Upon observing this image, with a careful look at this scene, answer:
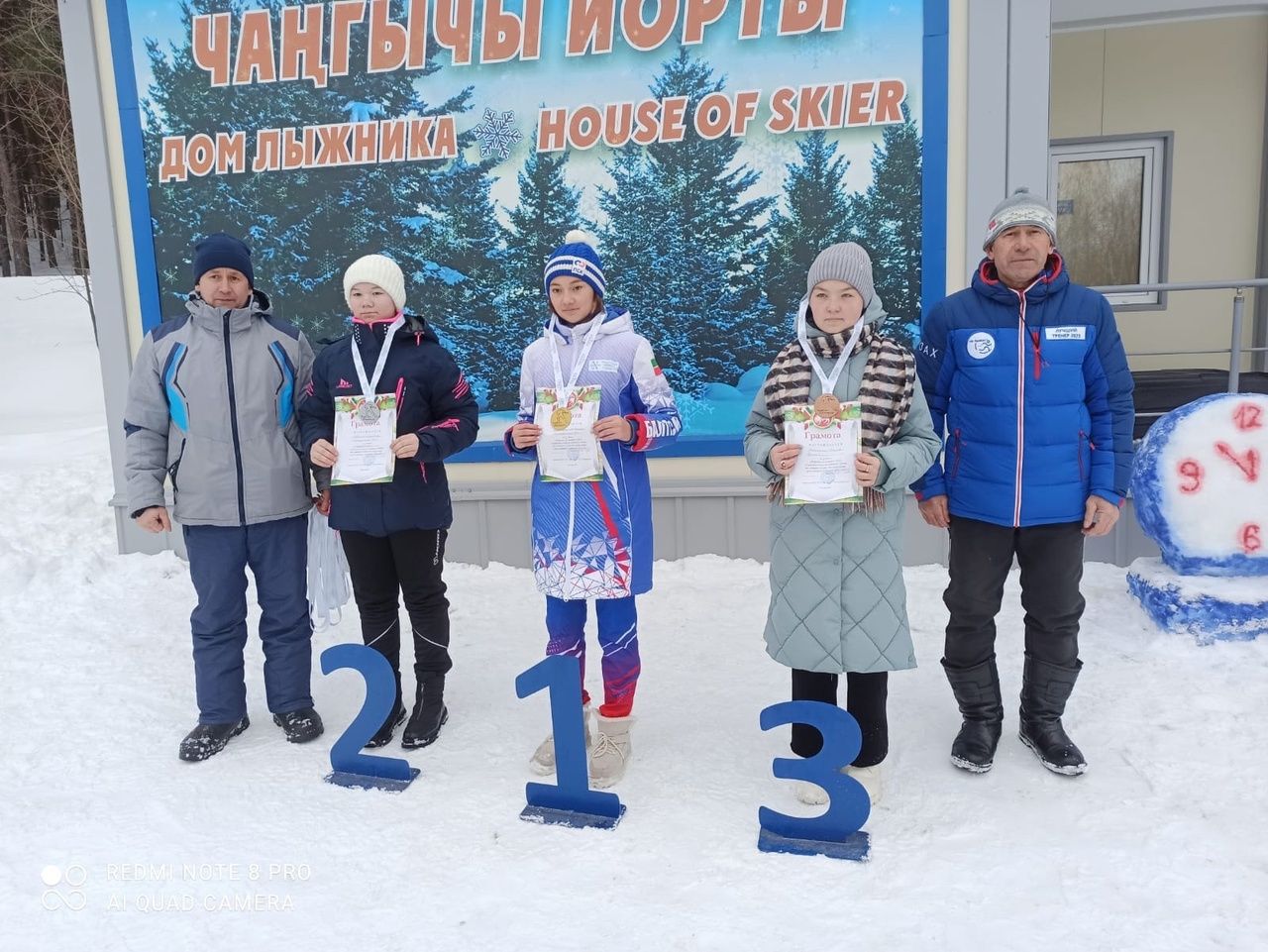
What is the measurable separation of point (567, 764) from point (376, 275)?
1694 mm

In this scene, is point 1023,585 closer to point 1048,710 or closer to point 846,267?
point 1048,710

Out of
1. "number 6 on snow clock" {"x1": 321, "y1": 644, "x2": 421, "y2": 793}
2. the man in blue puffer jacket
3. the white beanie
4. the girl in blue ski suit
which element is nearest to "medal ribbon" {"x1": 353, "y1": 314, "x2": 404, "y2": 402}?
the white beanie

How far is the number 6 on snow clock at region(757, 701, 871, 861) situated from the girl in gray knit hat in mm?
97

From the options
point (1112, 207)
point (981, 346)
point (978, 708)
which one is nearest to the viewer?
point (981, 346)

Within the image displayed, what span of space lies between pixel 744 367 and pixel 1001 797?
290 centimetres

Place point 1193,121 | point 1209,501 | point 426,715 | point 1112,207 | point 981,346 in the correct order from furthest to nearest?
1. point 1112,207
2. point 1193,121
3. point 1209,501
4. point 426,715
5. point 981,346

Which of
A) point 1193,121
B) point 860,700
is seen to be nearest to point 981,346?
point 860,700

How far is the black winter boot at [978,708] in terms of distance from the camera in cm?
297

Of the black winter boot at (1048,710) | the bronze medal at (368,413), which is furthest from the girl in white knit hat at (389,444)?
the black winter boot at (1048,710)

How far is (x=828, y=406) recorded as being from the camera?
250 cm

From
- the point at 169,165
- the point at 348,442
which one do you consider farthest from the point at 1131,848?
the point at 169,165

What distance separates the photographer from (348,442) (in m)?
2.96

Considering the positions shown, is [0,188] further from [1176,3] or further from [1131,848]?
[1131,848]

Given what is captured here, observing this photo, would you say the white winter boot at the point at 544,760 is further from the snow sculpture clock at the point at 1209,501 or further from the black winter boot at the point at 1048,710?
the snow sculpture clock at the point at 1209,501
